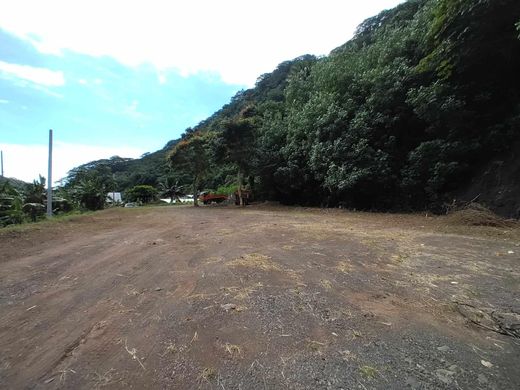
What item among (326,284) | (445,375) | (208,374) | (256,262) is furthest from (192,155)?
(445,375)

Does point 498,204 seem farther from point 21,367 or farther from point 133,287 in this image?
point 21,367

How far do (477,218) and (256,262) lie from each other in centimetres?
611

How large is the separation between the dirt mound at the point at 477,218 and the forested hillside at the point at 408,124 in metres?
0.47

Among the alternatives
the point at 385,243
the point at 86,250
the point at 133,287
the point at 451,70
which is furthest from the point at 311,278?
the point at 451,70

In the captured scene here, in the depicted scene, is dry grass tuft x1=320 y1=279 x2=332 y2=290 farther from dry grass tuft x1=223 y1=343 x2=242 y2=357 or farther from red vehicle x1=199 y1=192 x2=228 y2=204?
red vehicle x1=199 y1=192 x2=228 y2=204

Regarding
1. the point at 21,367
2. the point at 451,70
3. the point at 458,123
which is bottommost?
the point at 21,367

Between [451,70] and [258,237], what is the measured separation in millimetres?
8076

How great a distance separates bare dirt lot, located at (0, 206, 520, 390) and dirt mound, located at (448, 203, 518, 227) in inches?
99.0

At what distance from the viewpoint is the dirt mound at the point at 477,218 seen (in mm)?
7713

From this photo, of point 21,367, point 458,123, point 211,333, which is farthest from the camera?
point 458,123

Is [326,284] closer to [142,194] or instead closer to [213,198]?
[213,198]

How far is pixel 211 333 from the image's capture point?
2666mm

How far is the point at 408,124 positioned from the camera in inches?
501

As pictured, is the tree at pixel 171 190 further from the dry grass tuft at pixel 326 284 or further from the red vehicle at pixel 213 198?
the dry grass tuft at pixel 326 284
